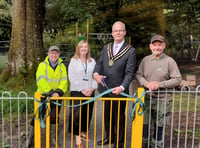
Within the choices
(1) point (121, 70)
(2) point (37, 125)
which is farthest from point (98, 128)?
(2) point (37, 125)

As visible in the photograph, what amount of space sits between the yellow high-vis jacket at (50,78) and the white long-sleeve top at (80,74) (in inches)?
5.9

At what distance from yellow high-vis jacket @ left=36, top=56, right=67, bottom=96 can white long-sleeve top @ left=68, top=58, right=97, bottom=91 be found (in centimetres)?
15

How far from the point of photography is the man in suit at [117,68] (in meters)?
3.56

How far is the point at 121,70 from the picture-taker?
3633 millimetres

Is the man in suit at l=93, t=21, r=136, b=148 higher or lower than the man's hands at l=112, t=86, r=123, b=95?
higher

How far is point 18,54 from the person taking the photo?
25.8ft

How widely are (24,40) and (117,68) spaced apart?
5.00 metres

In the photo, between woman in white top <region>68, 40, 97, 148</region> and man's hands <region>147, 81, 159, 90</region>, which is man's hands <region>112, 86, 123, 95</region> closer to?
man's hands <region>147, 81, 159, 90</region>

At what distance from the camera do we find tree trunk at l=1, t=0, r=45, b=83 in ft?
25.7

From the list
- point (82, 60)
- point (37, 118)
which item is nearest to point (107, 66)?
point (82, 60)

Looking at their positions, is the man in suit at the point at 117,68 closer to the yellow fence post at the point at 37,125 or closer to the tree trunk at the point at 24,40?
the yellow fence post at the point at 37,125

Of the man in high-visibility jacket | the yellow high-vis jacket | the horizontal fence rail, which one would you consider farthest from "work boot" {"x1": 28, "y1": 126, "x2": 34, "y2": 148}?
the yellow high-vis jacket

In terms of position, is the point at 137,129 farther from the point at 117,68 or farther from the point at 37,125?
the point at 37,125

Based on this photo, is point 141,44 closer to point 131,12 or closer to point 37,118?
point 131,12
